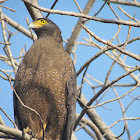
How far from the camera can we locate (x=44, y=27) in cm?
502

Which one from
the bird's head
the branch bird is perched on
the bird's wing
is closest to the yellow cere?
the bird's head

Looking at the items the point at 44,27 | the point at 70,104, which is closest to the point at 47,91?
the point at 70,104

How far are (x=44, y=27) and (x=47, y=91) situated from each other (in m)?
1.22

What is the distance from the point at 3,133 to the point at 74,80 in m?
1.57

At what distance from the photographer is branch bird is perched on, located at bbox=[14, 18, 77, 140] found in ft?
14.3

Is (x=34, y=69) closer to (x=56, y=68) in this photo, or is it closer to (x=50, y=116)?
(x=56, y=68)

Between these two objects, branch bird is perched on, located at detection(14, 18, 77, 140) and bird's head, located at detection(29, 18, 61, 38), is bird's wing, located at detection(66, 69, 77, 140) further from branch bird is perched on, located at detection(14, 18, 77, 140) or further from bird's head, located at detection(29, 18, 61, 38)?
bird's head, located at detection(29, 18, 61, 38)

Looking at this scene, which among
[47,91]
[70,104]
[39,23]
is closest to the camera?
[47,91]

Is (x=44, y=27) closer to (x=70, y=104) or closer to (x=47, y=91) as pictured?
(x=47, y=91)

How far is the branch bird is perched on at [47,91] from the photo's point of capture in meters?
4.36

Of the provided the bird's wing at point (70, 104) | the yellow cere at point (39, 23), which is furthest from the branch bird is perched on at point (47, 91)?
the yellow cere at point (39, 23)

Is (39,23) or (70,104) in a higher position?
(39,23)

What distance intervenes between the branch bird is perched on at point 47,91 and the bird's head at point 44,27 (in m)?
0.19

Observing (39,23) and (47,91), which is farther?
(39,23)
